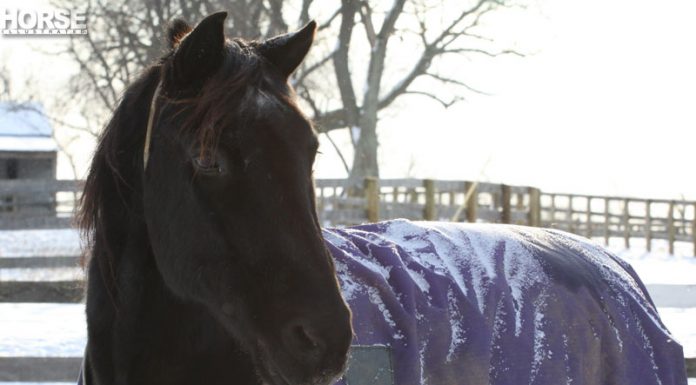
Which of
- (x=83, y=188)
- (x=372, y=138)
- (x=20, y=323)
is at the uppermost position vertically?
(x=372, y=138)

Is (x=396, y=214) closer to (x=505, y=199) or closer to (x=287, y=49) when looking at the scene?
(x=505, y=199)

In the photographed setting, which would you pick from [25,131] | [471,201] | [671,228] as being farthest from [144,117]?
[25,131]

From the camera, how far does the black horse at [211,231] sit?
1.82 metres

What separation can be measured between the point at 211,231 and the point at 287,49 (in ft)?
1.72

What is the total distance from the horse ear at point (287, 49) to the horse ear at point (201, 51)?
18cm

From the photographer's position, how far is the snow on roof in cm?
3322

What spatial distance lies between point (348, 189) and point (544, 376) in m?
10.2

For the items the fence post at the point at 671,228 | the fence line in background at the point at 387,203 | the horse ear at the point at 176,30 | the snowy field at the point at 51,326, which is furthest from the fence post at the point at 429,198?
the fence post at the point at 671,228

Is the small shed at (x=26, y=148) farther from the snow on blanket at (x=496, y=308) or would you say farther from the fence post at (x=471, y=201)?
the snow on blanket at (x=496, y=308)

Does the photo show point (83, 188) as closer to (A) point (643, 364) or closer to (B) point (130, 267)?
(B) point (130, 267)

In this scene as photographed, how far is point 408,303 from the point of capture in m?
2.44

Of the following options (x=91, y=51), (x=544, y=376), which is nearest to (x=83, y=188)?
(x=544, y=376)

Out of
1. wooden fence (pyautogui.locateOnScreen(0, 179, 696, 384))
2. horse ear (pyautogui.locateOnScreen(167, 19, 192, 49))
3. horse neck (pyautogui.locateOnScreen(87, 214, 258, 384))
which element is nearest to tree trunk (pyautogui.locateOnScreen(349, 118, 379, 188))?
wooden fence (pyautogui.locateOnScreen(0, 179, 696, 384))

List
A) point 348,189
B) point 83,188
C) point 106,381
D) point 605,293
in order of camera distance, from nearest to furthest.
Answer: point 106,381 < point 83,188 < point 605,293 < point 348,189
